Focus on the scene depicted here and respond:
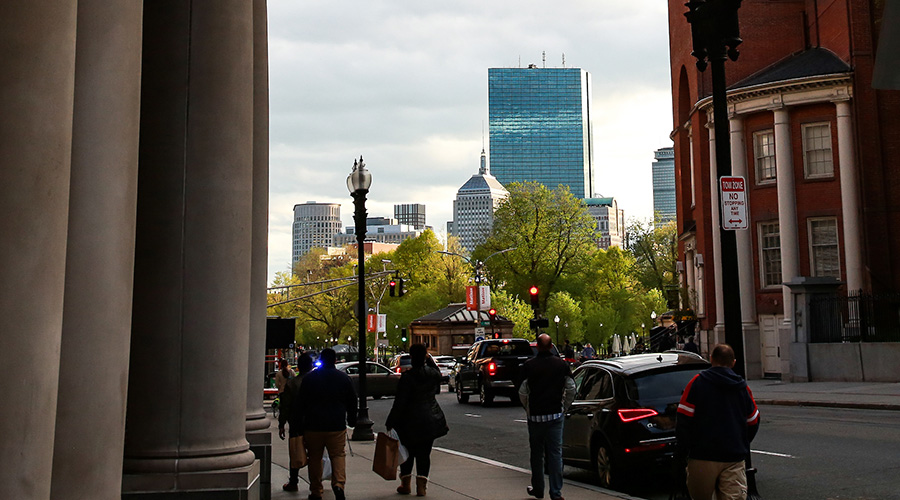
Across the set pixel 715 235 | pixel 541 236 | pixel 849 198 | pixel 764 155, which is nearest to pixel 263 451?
pixel 849 198

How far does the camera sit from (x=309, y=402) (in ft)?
35.4

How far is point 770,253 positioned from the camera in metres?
39.4

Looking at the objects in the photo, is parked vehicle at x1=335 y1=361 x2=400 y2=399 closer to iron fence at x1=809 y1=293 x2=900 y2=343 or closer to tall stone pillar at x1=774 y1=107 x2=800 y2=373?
iron fence at x1=809 y1=293 x2=900 y2=343

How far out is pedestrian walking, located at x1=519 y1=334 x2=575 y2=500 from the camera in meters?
10.8

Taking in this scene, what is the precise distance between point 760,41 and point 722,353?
39.5 meters

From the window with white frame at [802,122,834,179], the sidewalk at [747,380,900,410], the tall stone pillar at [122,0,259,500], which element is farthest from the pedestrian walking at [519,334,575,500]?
the window with white frame at [802,122,834,179]

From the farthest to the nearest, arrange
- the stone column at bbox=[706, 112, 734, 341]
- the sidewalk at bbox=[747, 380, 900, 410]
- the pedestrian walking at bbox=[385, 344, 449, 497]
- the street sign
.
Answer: the stone column at bbox=[706, 112, 734, 341], the sidewalk at bbox=[747, 380, 900, 410], the pedestrian walking at bbox=[385, 344, 449, 497], the street sign

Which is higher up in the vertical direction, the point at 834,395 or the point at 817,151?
the point at 817,151

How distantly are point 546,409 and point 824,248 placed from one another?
100 ft

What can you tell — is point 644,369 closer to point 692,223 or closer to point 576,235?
point 692,223

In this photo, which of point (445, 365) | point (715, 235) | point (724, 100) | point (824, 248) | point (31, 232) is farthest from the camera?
point (445, 365)

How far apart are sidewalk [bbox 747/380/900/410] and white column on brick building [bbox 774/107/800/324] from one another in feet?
24.6

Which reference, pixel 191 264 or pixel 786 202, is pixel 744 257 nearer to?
pixel 786 202

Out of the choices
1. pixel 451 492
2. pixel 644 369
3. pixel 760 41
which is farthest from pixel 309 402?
pixel 760 41
